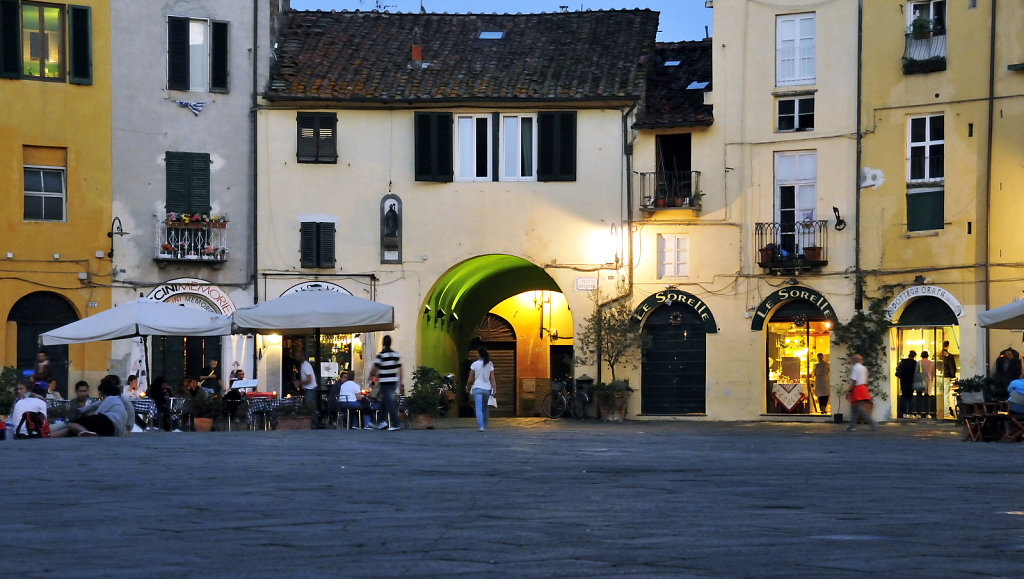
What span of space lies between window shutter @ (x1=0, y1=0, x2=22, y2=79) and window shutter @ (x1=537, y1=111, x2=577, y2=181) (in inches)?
454

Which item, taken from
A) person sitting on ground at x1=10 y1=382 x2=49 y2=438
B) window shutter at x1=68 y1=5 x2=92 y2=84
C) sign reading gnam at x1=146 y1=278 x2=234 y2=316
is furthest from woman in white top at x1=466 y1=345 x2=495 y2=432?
window shutter at x1=68 y1=5 x2=92 y2=84

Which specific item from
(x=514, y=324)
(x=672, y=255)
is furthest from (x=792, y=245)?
(x=514, y=324)

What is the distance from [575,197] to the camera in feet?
121

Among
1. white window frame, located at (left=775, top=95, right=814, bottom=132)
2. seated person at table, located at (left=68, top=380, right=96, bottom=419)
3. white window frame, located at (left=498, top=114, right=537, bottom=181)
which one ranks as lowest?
seated person at table, located at (left=68, top=380, right=96, bottom=419)

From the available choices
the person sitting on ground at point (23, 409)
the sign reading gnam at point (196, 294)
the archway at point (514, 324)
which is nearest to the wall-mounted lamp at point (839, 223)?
the archway at point (514, 324)

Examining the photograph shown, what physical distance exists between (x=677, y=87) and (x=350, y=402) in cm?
1344

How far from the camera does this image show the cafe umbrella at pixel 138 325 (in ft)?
88.5

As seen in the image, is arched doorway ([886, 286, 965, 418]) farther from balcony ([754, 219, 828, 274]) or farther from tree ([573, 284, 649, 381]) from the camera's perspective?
tree ([573, 284, 649, 381])

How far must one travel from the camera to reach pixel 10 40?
3481 centimetres

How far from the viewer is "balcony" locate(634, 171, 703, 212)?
36.1 meters

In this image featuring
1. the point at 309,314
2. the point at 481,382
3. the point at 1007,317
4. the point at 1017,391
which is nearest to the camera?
the point at 1017,391

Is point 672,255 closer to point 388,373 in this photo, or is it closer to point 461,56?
point 461,56

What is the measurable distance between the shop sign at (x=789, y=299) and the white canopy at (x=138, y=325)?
13126 millimetres

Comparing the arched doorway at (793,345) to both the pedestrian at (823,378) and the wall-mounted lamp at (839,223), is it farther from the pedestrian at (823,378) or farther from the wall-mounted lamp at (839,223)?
the wall-mounted lamp at (839,223)
